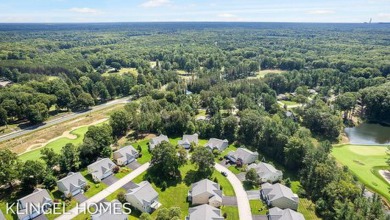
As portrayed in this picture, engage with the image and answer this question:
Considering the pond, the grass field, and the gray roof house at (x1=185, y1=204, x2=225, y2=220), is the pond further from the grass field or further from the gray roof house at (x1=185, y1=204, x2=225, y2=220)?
the gray roof house at (x1=185, y1=204, x2=225, y2=220)

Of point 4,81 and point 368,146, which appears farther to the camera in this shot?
point 4,81

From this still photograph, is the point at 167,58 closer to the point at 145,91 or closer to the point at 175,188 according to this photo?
the point at 145,91

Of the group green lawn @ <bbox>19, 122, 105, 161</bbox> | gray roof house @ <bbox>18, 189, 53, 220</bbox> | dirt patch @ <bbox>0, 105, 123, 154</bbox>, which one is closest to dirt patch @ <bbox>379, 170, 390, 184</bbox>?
gray roof house @ <bbox>18, 189, 53, 220</bbox>

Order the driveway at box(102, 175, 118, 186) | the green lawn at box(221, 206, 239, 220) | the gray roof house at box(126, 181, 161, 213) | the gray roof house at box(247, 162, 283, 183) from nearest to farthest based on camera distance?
the green lawn at box(221, 206, 239, 220), the gray roof house at box(126, 181, 161, 213), the driveway at box(102, 175, 118, 186), the gray roof house at box(247, 162, 283, 183)

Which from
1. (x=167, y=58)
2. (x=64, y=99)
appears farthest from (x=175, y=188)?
(x=167, y=58)

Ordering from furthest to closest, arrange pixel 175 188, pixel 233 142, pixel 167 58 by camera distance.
Answer: pixel 167 58
pixel 233 142
pixel 175 188

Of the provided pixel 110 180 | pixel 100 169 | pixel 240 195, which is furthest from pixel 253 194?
pixel 100 169
